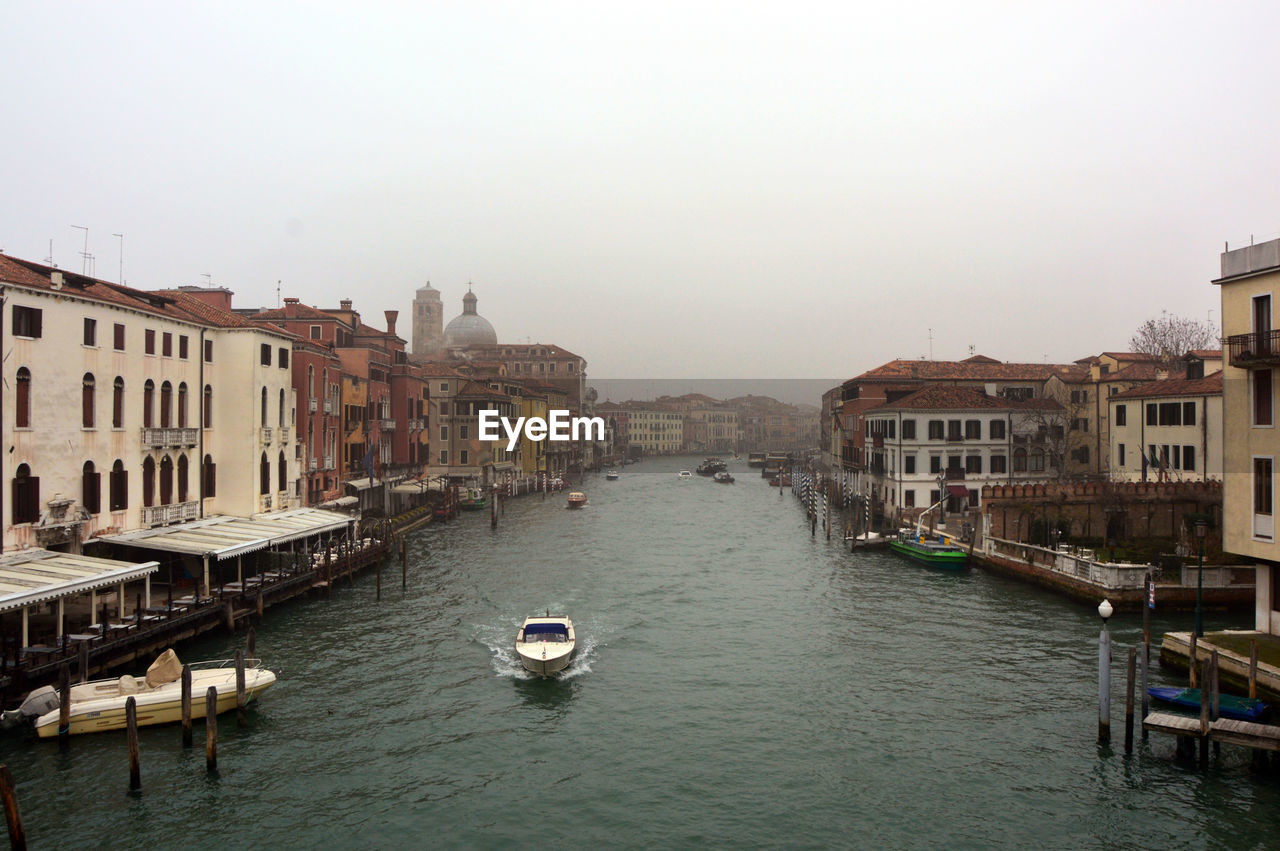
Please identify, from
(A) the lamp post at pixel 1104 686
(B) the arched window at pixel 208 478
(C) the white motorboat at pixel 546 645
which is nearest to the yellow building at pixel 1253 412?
(A) the lamp post at pixel 1104 686

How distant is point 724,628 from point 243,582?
1544cm

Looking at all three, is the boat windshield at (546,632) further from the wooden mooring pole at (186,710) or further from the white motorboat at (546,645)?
the wooden mooring pole at (186,710)

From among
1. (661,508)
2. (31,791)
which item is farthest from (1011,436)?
(31,791)

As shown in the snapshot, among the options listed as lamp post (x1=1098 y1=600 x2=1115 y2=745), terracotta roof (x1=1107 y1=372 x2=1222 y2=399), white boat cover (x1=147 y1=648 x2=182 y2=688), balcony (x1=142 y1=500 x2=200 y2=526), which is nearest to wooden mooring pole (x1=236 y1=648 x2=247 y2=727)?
white boat cover (x1=147 y1=648 x2=182 y2=688)

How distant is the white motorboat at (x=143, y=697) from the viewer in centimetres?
1769

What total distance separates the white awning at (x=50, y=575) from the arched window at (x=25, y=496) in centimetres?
89

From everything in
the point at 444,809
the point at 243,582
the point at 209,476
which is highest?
the point at 209,476

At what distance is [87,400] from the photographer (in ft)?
83.8

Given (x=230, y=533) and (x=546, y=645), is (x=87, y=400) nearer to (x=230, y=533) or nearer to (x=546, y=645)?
(x=230, y=533)

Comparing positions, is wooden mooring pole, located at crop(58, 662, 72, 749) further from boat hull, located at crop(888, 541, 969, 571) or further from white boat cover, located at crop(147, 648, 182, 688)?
boat hull, located at crop(888, 541, 969, 571)

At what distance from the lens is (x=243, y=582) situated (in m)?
29.1

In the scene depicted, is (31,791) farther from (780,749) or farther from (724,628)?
(724,628)

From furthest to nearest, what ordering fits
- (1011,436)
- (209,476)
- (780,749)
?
(1011,436) → (209,476) → (780,749)

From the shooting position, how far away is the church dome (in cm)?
13088
